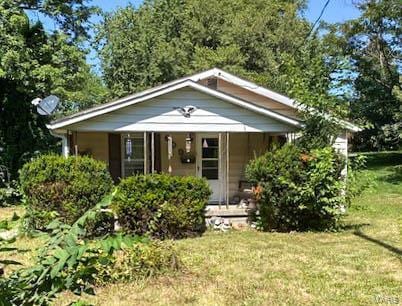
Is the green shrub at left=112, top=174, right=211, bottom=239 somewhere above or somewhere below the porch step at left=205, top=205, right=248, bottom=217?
above

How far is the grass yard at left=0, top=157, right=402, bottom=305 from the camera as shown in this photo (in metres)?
5.69

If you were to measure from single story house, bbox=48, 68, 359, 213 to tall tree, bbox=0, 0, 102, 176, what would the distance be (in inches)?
123

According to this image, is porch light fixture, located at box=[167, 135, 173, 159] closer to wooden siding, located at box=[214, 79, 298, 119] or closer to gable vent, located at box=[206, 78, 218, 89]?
gable vent, located at box=[206, 78, 218, 89]

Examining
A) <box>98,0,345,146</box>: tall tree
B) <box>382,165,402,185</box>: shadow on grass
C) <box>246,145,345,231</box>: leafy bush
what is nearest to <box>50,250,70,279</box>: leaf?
<box>246,145,345,231</box>: leafy bush

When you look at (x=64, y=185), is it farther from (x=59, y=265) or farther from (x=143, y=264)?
(x=59, y=265)

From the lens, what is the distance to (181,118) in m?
11.8

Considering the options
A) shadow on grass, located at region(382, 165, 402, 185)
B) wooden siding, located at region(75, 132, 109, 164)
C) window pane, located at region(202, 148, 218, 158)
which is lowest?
shadow on grass, located at region(382, 165, 402, 185)

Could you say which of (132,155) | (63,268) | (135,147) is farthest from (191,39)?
(63,268)

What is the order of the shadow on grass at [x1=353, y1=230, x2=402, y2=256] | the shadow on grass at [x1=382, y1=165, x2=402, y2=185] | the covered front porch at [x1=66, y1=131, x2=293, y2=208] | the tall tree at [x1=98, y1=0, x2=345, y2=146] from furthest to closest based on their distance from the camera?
the tall tree at [x1=98, y1=0, x2=345, y2=146] → the shadow on grass at [x1=382, y1=165, x2=402, y2=185] → the covered front porch at [x1=66, y1=131, x2=293, y2=208] → the shadow on grass at [x1=353, y1=230, x2=402, y2=256]

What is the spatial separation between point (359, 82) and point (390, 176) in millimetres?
6383

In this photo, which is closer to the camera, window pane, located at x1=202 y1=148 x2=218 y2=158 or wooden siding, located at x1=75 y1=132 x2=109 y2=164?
wooden siding, located at x1=75 y1=132 x2=109 y2=164

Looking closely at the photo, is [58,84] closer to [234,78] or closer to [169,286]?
[234,78]

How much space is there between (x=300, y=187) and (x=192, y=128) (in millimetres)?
3143

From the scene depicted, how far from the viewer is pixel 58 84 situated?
16125 millimetres
